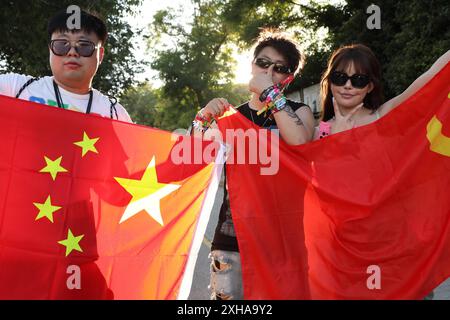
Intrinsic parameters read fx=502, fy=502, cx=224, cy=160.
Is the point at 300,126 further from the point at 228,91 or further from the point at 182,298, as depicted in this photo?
the point at 228,91

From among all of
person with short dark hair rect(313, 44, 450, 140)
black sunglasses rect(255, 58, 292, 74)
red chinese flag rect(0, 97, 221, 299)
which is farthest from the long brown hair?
red chinese flag rect(0, 97, 221, 299)

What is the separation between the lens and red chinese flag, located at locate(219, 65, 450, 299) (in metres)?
2.90

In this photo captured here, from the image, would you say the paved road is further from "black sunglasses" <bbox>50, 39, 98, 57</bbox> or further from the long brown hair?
"black sunglasses" <bbox>50, 39, 98, 57</bbox>

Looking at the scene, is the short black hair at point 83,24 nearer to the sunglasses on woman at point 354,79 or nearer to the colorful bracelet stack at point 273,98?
the colorful bracelet stack at point 273,98

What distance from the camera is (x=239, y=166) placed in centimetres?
326

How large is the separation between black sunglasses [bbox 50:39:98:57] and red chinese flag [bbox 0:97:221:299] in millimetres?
375

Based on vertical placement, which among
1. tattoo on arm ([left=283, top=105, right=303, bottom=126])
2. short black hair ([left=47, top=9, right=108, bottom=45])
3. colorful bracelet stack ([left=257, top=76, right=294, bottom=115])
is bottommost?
tattoo on arm ([left=283, top=105, right=303, bottom=126])

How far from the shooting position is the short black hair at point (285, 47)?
3.13 meters

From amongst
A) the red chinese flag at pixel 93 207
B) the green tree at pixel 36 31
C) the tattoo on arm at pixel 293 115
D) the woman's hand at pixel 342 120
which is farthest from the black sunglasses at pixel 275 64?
the green tree at pixel 36 31

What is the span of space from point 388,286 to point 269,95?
51.5 inches

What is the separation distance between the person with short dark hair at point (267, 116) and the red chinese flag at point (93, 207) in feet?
0.86

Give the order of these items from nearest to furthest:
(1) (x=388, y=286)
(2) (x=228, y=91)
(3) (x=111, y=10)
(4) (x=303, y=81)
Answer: (1) (x=388, y=286) → (3) (x=111, y=10) → (4) (x=303, y=81) → (2) (x=228, y=91)
